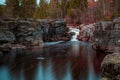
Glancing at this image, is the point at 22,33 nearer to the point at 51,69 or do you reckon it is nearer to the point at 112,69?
the point at 51,69

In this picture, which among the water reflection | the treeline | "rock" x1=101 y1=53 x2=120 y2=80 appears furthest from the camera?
the treeline

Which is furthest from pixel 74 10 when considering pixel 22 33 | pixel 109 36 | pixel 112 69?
pixel 112 69

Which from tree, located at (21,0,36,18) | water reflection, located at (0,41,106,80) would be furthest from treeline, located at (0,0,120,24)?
water reflection, located at (0,41,106,80)

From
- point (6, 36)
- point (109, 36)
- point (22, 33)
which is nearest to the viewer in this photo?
point (109, 36)

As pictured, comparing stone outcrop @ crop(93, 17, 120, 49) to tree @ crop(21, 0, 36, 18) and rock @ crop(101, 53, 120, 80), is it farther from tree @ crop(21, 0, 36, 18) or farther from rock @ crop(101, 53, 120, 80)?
tree @ crop(21, 0, 36, 18)

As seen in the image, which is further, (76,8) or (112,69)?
(76,8)

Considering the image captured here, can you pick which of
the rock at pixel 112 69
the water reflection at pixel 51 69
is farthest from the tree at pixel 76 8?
the rock at pixel 112 69

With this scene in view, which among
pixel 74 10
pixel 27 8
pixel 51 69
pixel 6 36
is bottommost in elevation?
pixel 51 69

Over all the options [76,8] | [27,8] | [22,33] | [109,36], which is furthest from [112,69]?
[76,8]

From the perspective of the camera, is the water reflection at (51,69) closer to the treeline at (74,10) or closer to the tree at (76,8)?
the treeline at (74,10)

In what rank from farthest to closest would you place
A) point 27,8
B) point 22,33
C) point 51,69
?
point 27,8
point 22,33
point 51,69

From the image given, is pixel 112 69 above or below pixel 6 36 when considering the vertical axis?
below

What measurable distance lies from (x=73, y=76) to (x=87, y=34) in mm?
28952

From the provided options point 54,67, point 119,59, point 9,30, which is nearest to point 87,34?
point 9,30
